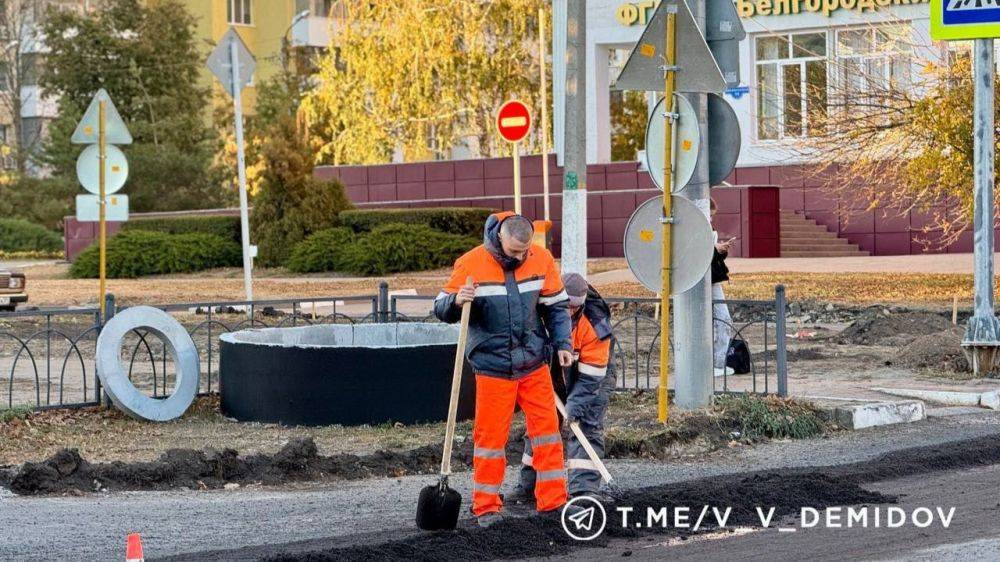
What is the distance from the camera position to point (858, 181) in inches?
1332

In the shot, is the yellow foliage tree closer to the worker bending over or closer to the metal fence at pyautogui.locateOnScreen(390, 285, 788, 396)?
the metal fence at pyautogui.locateOnScreen(390, 285, 788, 396)

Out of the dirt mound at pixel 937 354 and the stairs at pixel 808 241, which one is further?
the stairs at pixel 808 241

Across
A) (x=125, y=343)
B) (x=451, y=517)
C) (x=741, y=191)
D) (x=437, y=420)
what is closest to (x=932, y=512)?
(x=451, y=517)

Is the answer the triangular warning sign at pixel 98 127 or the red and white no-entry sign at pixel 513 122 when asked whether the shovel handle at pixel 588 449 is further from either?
the red and white no-entry sign at pixel 513 122

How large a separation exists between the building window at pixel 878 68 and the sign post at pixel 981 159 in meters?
8.62

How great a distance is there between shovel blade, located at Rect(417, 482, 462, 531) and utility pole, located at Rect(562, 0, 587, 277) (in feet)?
23.3

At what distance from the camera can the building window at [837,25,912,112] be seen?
2383 centimetres

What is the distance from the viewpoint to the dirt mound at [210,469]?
9203mm

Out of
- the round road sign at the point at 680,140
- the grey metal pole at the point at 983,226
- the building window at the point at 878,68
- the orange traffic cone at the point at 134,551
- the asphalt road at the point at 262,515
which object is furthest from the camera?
the building window at the point at 878,68

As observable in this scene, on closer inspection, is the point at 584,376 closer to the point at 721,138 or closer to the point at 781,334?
the point at 721,138

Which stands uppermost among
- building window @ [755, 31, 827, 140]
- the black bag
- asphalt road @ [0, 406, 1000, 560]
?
building window @ [755, 31, 827, 140]

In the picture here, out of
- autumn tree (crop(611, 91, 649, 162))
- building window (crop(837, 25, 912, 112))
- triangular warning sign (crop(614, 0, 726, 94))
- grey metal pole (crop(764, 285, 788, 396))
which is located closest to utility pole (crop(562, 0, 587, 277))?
grey metal pole (crop(764, 285, 788, 396))

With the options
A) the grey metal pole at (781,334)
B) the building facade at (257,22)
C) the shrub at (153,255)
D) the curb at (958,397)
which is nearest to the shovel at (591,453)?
the grey metal pole at (781,334)

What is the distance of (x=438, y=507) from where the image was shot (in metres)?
7.70
